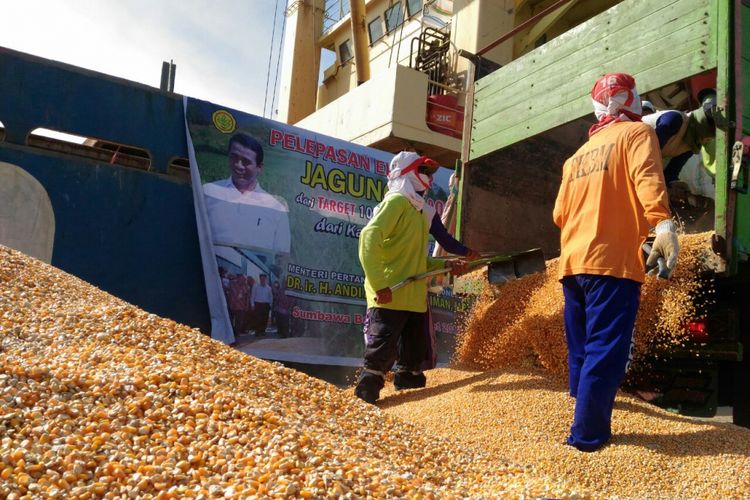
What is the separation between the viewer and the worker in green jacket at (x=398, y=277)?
405 centimetres

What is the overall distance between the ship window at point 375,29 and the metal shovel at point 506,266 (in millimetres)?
12387

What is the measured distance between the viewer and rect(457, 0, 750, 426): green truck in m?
3.21

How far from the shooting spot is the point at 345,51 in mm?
17406

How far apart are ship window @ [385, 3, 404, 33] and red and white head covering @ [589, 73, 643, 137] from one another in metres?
12.5

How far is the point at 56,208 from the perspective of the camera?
6.42m

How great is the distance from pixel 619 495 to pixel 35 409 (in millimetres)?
2052

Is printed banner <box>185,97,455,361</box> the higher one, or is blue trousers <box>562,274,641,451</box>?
printed banner <box>185,97,455,361</box>

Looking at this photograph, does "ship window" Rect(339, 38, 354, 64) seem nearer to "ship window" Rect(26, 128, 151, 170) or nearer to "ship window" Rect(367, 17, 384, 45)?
"ship window" Rect(367, 17, 384, 45)

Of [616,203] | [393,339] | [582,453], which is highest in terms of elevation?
[616,203]

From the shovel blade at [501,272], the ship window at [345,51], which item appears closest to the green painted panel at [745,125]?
the shovel blade at [501,272]

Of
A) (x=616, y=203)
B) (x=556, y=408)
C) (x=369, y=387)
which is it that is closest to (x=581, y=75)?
(x=616, y=203)

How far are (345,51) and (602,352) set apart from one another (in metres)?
15.7

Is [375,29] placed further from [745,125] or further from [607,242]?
[607,242]

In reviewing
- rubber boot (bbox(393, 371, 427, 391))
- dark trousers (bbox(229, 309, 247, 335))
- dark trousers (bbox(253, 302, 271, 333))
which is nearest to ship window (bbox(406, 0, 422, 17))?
dark trousers (bbox(253, 302, 271, 333))
